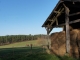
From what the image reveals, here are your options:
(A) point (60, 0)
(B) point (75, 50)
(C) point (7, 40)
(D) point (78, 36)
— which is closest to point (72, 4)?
(A) point (60, 0)

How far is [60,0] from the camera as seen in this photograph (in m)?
18.4

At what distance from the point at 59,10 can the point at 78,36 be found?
132 inches

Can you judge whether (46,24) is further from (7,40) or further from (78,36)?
(7,40)

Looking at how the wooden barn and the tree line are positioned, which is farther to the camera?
the tree line

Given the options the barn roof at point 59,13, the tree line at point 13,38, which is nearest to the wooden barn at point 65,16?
the barn roof at point 59,13

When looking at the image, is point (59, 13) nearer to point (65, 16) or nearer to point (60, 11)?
point (60, 11)

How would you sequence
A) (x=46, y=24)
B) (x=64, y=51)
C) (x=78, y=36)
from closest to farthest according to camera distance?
(x=78, y=36)
(x=64, y=51)
(x=46, y=24)

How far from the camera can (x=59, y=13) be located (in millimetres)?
19719

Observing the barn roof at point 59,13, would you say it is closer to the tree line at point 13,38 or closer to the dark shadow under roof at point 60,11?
the dark shadow under roof at point 60,11

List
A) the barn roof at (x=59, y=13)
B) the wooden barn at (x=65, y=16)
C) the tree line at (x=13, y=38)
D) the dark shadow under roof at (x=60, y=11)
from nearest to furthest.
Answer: the dark shadow under roof at (x=60, y=11), the wooden barn at (x=65, y=16), the barn roof at (x=59, y=13), the tree line at (x=13, y=38)

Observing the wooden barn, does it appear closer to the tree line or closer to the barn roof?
the barn roof

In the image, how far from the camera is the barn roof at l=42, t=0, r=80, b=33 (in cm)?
1803

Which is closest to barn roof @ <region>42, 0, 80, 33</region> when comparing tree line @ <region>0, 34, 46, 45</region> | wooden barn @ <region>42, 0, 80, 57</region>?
wooden barn @ <region>42, 0, 80, 57</region>

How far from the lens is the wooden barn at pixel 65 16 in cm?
1783
